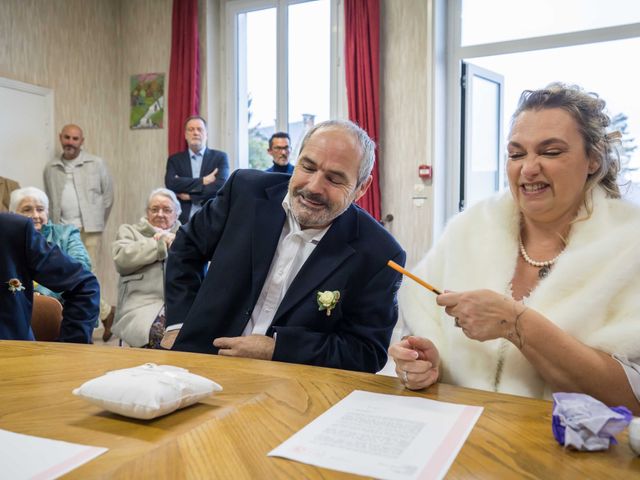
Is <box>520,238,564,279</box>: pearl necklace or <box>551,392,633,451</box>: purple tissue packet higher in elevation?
<box>520,238,564,279</box>: pearl necklace

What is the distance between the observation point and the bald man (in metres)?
6.10

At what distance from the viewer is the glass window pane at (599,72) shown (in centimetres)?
479

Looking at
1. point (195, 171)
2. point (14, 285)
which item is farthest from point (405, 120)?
point (14, 285)

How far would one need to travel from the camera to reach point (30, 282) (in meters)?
2.25

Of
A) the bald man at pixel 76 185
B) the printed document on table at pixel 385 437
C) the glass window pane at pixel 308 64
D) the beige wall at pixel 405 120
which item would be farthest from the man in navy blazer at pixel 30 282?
the bald man at pixel 76 185

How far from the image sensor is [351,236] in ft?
6.17

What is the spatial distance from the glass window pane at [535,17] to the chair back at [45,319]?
4.53 meters

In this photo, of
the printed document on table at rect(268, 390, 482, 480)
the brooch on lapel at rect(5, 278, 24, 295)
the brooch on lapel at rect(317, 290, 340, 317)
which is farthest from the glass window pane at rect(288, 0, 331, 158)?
the printed document on table at rect(268, 390, 482, 480)

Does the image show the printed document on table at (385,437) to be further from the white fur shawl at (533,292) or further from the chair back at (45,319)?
the chair back at (45,319)

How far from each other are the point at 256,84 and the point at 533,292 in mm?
5564

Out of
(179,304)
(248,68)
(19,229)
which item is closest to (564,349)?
(179,304)

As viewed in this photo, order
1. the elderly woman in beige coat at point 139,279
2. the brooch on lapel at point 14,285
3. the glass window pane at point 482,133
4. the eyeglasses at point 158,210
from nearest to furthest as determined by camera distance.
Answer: the brooch on lapel at point 14,285 < the elderly woman in beige coat at point 139,279 < the eyeglasses at point 158,210 < the glass window pane at point 482,133

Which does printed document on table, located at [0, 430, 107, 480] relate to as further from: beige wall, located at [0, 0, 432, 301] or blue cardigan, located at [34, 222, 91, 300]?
beige wall, located at [0, 0, 432, 301]

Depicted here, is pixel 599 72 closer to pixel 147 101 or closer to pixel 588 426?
pixel 147 101
